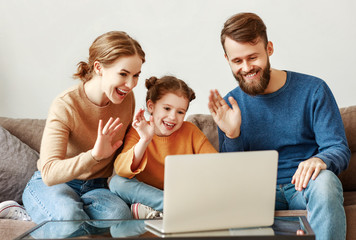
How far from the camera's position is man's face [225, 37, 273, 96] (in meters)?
2.08

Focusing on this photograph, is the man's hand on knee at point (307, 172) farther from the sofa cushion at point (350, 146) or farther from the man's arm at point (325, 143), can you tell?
the sofa cushion at point (350, 146)

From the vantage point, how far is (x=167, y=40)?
3098 millimetres

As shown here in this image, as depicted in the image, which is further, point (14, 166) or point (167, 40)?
point (167, 40)

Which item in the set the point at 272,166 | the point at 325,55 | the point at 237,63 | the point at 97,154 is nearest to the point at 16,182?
the point at 97,154

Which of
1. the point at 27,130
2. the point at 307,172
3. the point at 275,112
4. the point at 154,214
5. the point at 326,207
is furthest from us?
the point at 27,130

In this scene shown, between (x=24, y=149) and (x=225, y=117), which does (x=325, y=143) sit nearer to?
(x=225, y=117)

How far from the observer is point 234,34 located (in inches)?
82.3

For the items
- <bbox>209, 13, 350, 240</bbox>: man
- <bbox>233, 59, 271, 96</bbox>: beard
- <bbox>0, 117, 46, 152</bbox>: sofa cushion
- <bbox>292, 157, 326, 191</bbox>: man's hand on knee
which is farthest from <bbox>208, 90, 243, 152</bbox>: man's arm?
<bbox>0, 117, 46, 152</bbox>: sofa cushion

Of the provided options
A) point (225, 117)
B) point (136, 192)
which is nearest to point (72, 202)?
point (136, 192)

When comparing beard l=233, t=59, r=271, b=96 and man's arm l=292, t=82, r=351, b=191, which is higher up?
beard l=233, t=59, r=271, b=96

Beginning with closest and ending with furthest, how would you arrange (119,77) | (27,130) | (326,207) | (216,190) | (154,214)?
(216,190), (326,207), (154,214), (119,77), (27,130)

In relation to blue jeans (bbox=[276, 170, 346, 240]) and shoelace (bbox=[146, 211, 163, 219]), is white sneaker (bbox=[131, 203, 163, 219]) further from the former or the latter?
blue jeans (bbox=[276, 170, 346, 240])

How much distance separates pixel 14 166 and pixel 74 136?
51 cm

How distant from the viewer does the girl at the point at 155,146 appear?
203cm
